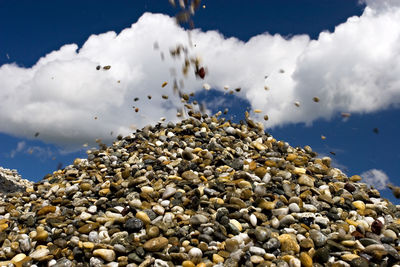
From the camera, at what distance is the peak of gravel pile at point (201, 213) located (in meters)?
4.82

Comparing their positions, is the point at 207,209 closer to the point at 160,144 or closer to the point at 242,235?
the point at 242,235

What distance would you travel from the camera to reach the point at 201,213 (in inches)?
213

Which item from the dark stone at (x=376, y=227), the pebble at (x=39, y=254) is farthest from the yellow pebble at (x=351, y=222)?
the pebble at (x=39, y=254)

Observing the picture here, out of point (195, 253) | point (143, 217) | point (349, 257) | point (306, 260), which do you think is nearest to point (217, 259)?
point (195, 253)

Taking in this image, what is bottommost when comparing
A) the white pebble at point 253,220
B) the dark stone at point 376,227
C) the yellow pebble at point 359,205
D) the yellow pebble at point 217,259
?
the yellow pebble at point 217,259

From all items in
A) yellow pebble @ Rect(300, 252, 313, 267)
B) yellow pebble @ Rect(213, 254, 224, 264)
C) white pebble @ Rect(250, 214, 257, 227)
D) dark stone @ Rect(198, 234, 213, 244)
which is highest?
white pebble @ Rect(250, 214, 257, 227)

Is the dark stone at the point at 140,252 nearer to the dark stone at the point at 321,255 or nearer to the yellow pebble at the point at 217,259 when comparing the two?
the yellow pebble at the point at 217,259

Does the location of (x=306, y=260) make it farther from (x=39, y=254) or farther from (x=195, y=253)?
(x=39, y=254)

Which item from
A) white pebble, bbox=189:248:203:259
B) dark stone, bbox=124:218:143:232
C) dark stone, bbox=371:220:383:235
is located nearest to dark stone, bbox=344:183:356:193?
dark stone, bbox=371:220:383:235

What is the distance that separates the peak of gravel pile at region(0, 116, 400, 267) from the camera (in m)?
4.82

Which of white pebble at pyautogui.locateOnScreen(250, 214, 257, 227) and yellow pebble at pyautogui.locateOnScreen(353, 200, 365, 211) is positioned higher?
yellow pebble at pyautogui.locateOnScreen(353, 200, 365, 211)

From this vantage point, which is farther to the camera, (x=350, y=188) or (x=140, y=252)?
(x=350, y=188)

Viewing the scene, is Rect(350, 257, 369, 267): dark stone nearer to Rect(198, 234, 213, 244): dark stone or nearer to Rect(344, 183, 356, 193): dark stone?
Rect(198, 234, 213, 244): dark stone

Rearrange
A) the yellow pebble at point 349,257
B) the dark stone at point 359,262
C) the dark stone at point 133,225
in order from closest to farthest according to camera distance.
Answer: the dark stone at point 359,262 → the yellow pebble at point 349,257 → the dark stone at point 133,225
